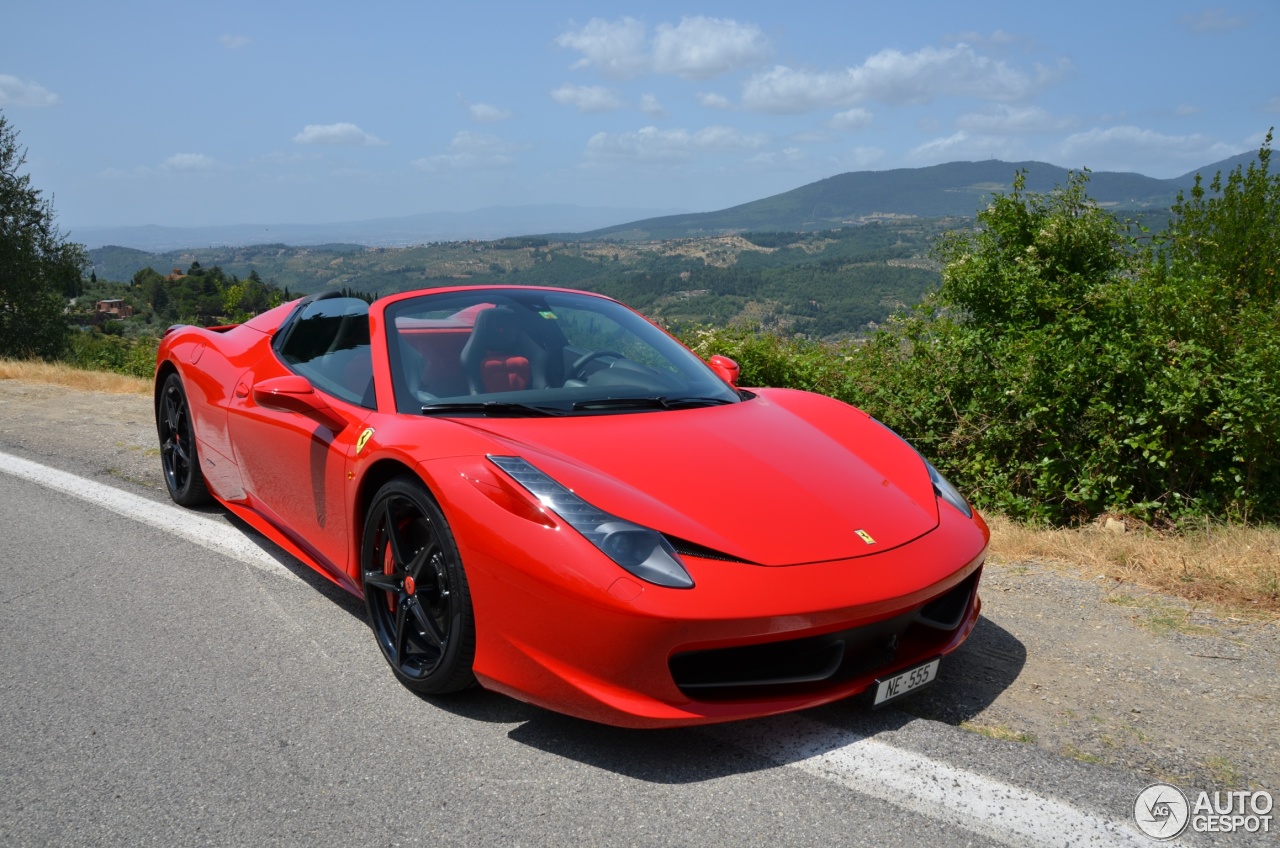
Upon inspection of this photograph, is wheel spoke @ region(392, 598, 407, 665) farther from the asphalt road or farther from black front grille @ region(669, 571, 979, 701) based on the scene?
black front grille @ region(669, 571, 979, 701)

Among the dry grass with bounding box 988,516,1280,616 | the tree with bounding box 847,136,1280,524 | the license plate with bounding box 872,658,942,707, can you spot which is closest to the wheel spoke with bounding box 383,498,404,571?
the license plate with bounding box 872,658,942,707

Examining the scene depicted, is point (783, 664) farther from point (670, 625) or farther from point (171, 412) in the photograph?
point (171, 412)

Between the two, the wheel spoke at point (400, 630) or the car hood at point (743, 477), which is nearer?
the car hood at point (743, 477)

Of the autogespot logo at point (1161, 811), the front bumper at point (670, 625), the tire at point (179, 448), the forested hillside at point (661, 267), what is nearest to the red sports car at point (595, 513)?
the front bumper at point (670, 625)

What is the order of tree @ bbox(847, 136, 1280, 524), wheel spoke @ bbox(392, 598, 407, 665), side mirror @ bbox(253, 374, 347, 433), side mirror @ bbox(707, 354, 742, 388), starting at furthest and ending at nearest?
1. tree @ bbox(847, 136, 1280, 524)
2. side mirror @ bbox(707, 354, 742, 388)
3. side mirror @ bbox(253, 374, 347, 433)
4. wheel spoke @ bbox(392, 598, 407, 665)

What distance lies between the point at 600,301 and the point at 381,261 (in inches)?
3090

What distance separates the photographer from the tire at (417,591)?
287cm

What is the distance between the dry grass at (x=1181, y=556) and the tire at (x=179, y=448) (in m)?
4.12

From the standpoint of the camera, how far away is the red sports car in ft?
8.42

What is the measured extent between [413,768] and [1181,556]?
3.41 meters

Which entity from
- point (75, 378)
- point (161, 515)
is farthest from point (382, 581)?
point (75, 378)

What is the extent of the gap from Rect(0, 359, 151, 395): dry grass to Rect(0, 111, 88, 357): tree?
96.2 ft

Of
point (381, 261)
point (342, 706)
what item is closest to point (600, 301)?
point (342, 706)

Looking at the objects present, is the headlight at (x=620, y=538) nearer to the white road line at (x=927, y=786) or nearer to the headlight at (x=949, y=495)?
the white road line at (x=927, y=786)
